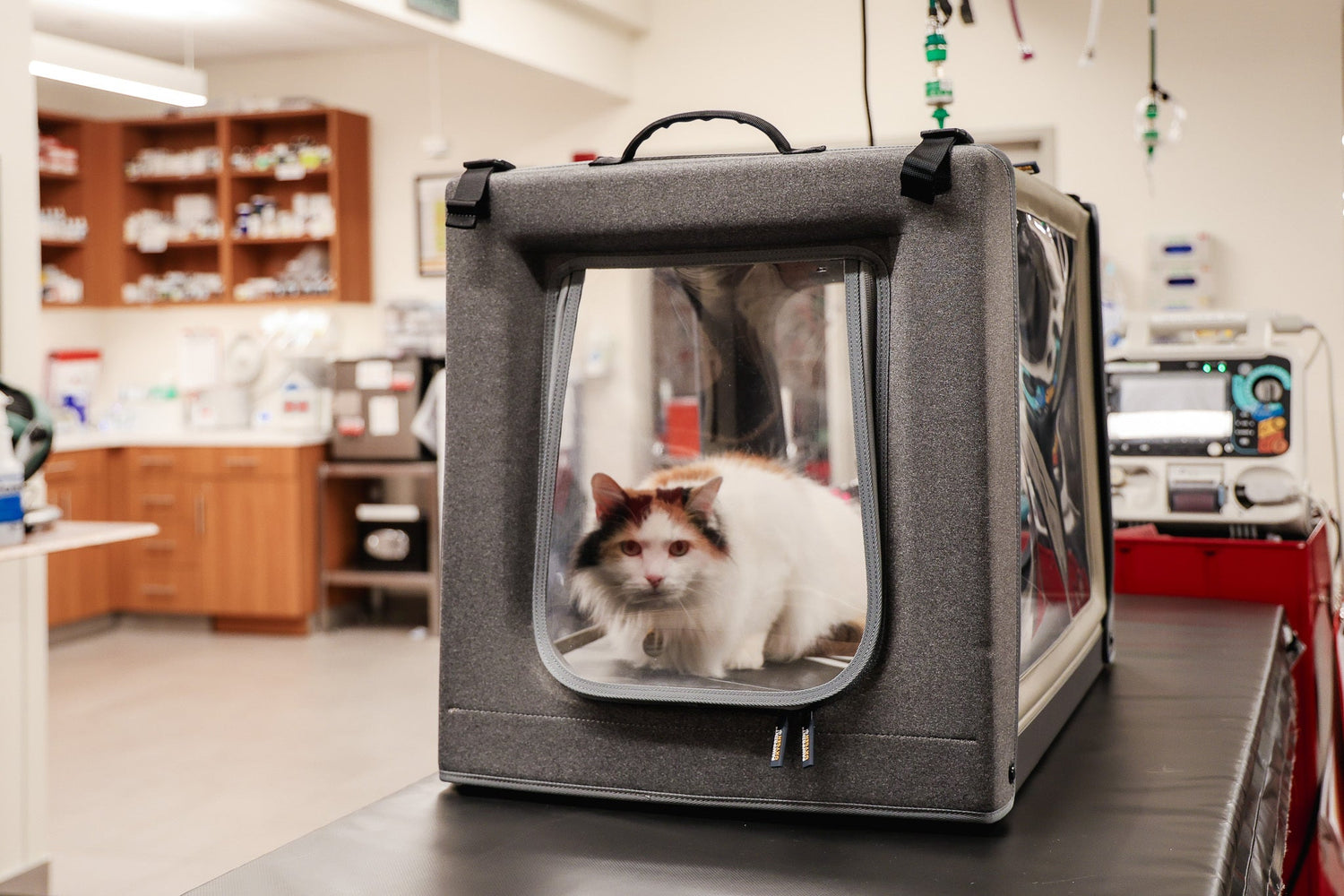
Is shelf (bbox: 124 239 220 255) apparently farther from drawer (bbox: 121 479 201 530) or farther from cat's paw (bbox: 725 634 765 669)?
cat's paw (bbox: 725 634 765 669)

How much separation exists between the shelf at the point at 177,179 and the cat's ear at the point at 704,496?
5705 mm

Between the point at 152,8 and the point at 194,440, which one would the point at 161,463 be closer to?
the point at 194,440

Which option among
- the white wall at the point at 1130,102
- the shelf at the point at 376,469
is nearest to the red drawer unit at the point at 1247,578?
the white wall at the point at 1130,102

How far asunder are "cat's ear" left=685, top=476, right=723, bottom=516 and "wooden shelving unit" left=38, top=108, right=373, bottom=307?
5.28m

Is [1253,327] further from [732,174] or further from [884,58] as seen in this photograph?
[884,58]

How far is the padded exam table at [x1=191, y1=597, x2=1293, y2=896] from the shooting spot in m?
0.98

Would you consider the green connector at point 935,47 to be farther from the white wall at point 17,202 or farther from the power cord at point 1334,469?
the white wall at point 17,202

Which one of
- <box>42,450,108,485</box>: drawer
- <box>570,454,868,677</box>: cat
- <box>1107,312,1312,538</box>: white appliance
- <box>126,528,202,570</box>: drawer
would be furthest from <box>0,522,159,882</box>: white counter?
<box>126,528,202,570</box>: drawer

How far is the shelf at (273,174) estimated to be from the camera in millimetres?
6059

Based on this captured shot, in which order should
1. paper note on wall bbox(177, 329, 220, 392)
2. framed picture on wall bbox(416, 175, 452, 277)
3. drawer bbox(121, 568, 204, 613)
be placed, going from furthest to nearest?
paper note on wall bbox(177, 329, 220, 392) < framed picture on wall bbox(416, 175, 452, 277) < drawer bbox(121, 568, 204, 613)

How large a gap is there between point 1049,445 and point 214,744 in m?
3.23

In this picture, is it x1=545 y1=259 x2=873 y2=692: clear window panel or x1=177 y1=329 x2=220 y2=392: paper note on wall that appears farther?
x1=177 y1=329 x2=220 y2=392: paper note on wall

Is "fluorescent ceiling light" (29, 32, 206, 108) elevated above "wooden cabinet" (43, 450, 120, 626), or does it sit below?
above

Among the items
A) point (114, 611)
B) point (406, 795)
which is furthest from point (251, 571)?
point (406, 795)
